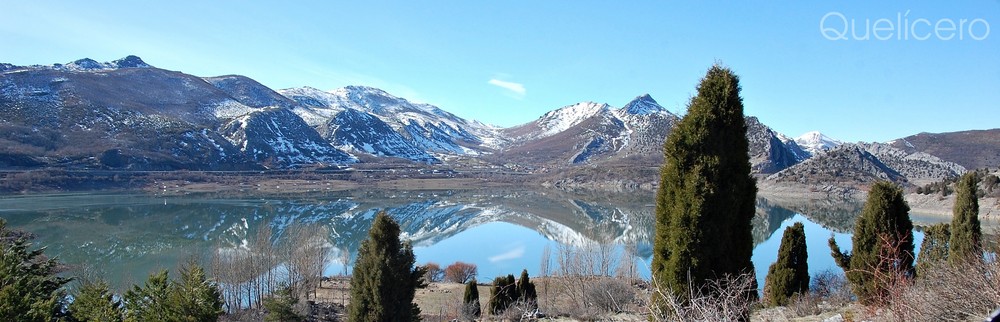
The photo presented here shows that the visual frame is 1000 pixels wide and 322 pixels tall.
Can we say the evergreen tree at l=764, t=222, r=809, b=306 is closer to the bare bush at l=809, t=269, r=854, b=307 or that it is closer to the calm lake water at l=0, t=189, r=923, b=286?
the bare bush at l=809, t=269, r=854, b=307

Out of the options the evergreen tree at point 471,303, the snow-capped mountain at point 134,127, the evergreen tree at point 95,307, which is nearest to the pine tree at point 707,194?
the evergreen tree at point 95,307

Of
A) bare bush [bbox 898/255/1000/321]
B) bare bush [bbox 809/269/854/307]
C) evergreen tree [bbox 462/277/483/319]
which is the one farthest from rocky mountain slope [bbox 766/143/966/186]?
bare bush [bbox 898/255/1000/321]

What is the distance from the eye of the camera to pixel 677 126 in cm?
852

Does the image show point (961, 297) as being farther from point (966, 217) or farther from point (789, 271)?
point (789, 271)

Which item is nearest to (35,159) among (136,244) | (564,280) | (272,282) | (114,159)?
(114,159)

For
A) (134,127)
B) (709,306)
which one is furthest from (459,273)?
(134,127)

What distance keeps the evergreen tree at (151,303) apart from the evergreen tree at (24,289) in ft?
5.10

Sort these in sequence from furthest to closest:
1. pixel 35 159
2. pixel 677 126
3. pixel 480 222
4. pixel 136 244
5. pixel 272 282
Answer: pixel 35 159, pixel 480 222, pixel 136 244, pixel 272 282, pixel 677 126

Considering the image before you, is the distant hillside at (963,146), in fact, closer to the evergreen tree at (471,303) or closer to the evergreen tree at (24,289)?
the evergreen tree at (471,303)

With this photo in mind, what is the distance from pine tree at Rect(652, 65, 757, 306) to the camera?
26.2 feet

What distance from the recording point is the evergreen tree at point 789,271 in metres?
14.9

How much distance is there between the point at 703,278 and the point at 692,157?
67.8 inches

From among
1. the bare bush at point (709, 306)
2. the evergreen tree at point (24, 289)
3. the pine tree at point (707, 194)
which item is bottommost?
the evergreen tree at point (24, 289)

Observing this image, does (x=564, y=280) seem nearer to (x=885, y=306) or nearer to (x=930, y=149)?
(x=885, y=306)
